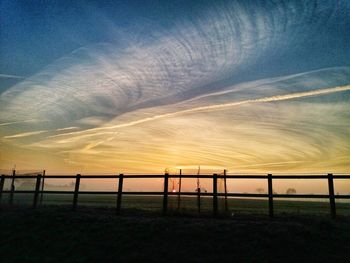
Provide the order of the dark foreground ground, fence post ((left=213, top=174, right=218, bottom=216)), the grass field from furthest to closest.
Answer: the grass field < fence post ((left=213, top=174, right=218, bottom=216)) < the dark foreground ground

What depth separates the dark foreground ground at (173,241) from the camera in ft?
21.3

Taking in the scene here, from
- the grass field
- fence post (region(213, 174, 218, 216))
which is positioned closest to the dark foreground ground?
fence post (region(213, 174, 218, 216))

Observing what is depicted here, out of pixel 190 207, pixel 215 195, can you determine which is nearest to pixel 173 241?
pixel 215 195

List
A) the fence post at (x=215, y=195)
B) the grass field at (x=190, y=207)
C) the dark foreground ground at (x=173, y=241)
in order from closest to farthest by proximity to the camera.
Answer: the dark foreground ground at (x=173, y=241)
the fence post at (x=215, y=195)
the grass field at (x=190, y=207)

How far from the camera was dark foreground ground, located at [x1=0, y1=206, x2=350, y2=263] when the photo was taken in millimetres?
6496

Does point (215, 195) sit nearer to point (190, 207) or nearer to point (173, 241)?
point (173, 241)

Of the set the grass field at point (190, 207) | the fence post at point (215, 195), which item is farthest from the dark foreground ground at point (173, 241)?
the grass field at point (190, 207)

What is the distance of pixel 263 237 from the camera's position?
7.27 meters

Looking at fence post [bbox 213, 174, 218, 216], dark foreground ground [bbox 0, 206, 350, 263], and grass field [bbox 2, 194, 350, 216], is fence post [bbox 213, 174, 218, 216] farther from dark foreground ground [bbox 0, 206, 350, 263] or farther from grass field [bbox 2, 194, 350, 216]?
dark foreground ground [bbox 0, 206, 350, 263]

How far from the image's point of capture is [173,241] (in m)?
7.32

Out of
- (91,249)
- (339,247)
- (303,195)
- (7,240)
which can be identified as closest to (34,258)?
(91,249)

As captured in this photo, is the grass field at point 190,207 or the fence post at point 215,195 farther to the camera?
the grass field at point 190,207

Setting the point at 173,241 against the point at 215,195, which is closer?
the point at 173,241

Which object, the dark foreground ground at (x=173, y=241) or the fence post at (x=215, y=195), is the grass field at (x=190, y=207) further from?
the dark foreground ground at (x=173, y=241)
